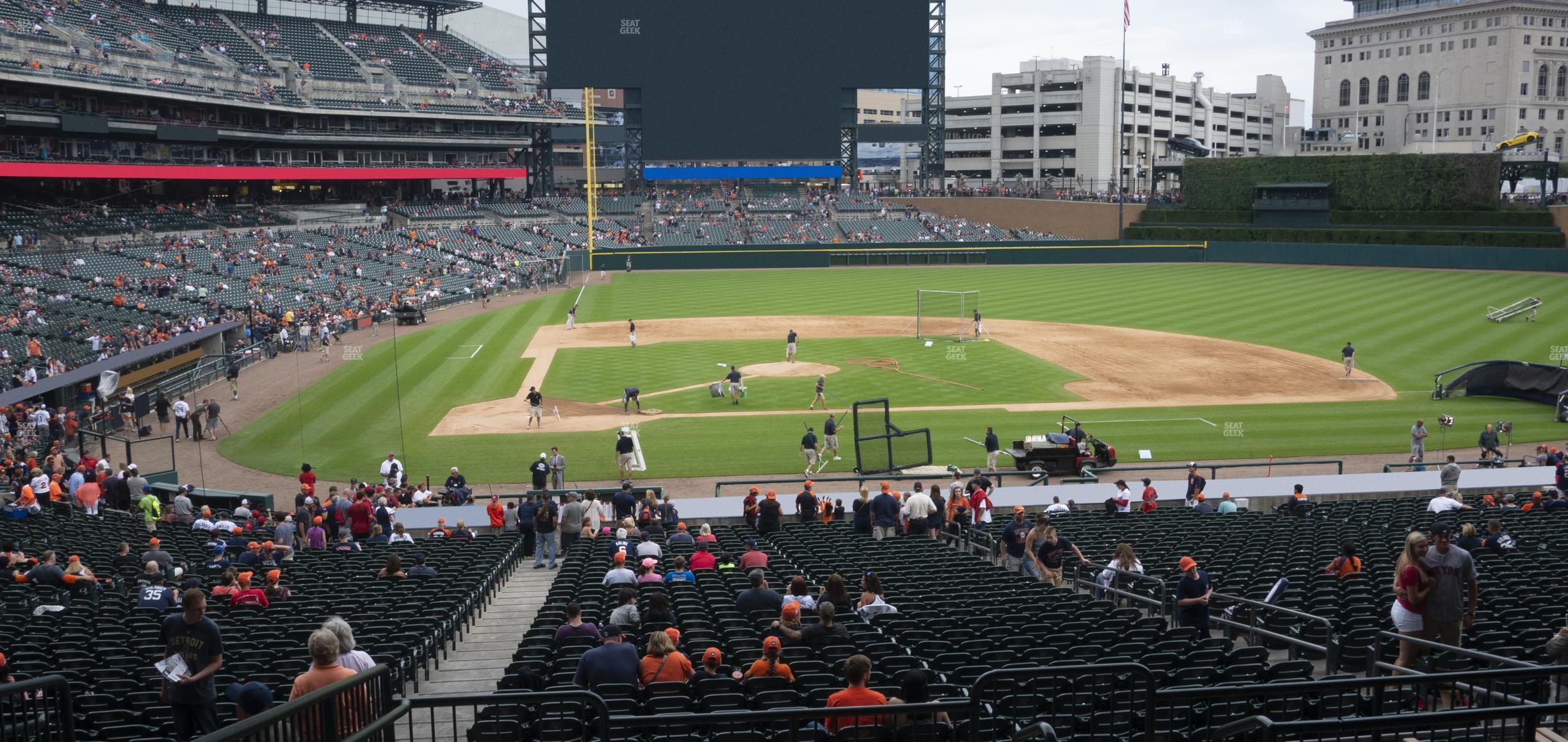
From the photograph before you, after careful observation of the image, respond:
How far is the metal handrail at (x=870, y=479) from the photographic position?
2497 cm

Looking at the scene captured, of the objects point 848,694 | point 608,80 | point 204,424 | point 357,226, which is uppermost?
point 608,80

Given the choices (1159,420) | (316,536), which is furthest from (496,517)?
(1159,420)

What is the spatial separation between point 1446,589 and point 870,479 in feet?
56.5

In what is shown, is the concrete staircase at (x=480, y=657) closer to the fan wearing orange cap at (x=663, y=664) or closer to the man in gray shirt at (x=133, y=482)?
the fan wearing orange cap at (x=663, y=664)

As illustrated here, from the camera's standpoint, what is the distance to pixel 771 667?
327 inches

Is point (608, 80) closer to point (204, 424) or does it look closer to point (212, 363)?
point (212, 363)

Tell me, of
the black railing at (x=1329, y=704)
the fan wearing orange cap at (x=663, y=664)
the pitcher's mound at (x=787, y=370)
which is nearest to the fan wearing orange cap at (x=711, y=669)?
the fan wearing orange cap at (x=663, y=664)

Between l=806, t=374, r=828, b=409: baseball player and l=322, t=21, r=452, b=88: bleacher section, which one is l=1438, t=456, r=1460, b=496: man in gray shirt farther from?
l=322, t=21, r=452, b=88: bleacher section

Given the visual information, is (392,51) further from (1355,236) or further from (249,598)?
(249,598)

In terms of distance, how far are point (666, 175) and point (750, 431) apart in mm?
73244

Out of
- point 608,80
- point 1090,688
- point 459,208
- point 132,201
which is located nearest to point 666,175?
point 608,80

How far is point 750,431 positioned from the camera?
30.9 m

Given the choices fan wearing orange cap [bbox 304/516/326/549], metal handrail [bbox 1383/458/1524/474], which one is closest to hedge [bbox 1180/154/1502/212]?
metal handrail [bbox 1383/458/1524/474]

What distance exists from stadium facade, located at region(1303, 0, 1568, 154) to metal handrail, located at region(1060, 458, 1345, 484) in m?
82.6
